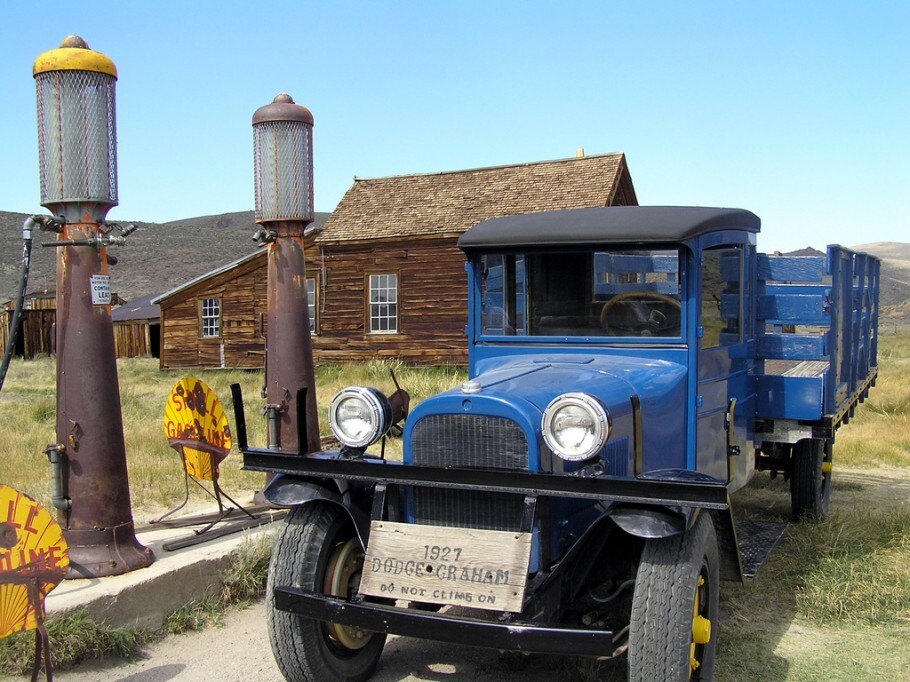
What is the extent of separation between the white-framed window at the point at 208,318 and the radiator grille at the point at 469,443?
1966 cm

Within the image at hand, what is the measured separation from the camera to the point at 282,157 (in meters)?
6.64

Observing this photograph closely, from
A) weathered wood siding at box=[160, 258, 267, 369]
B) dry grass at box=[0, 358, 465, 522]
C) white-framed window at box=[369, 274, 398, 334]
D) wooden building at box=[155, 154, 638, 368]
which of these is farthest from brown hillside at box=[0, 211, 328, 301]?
white-framed window at box=[369, 274, 398, 334]

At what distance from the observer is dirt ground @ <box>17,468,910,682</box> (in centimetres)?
414

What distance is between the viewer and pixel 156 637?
4.59 metres

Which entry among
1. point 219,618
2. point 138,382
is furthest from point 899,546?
point 138,382

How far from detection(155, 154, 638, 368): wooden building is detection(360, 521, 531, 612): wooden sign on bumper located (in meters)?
14.0

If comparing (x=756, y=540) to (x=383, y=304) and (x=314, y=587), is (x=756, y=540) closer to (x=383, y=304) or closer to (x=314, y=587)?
(x=314, y=587)

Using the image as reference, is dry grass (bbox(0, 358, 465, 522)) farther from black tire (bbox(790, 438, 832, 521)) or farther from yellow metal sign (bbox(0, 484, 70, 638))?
black tire (bbox(790, 438, 832, 521))

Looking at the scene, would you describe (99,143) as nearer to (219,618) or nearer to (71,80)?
(71,80)

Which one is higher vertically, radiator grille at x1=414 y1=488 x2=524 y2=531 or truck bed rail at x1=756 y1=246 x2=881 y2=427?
truck bed rail at x1=756 y1=246 x2=881 y2=427

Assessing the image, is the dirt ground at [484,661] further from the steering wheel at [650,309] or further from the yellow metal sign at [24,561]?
the steering wheel at [650,309]

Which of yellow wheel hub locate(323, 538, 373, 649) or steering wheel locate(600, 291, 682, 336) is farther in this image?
steering wheel locate(600, 291, 682, 336)

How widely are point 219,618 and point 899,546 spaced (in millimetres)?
4263

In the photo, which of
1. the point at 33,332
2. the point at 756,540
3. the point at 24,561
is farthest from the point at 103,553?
the point at 33,332
